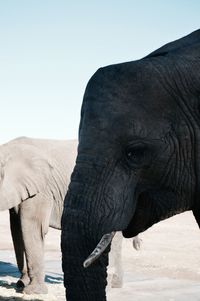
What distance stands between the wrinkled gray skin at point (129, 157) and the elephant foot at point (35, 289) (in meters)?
5.06

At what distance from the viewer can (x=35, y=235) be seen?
7926 mm

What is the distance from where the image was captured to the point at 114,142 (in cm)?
251

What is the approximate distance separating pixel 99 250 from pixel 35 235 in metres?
5.61

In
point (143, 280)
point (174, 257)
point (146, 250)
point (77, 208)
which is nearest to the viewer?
point (77, 208)

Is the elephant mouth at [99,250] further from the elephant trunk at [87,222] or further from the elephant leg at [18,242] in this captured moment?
the elephant leg at [18,242]

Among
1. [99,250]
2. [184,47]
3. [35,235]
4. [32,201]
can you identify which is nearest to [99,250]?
[99,250]

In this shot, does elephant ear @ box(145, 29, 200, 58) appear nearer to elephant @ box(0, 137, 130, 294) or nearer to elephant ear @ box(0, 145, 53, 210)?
elephant @ box(0, 137, 130, 294)

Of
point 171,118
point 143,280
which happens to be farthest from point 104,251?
point 143,280

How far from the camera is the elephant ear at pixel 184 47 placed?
2719 millimetres

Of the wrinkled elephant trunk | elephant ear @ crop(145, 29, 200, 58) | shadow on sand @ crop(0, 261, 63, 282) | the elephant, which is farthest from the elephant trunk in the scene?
shadow on sand @ crop(0, 261, 63, 282)

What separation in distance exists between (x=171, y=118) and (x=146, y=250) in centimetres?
959

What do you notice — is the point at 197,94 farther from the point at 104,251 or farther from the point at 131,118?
the point at 104,251

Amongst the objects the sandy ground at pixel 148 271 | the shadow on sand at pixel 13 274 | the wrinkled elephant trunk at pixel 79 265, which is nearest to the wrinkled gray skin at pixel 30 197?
the sandy ground at pixel 148 271

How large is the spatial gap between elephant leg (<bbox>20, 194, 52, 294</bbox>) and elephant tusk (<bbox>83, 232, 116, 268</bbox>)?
17.2ft
